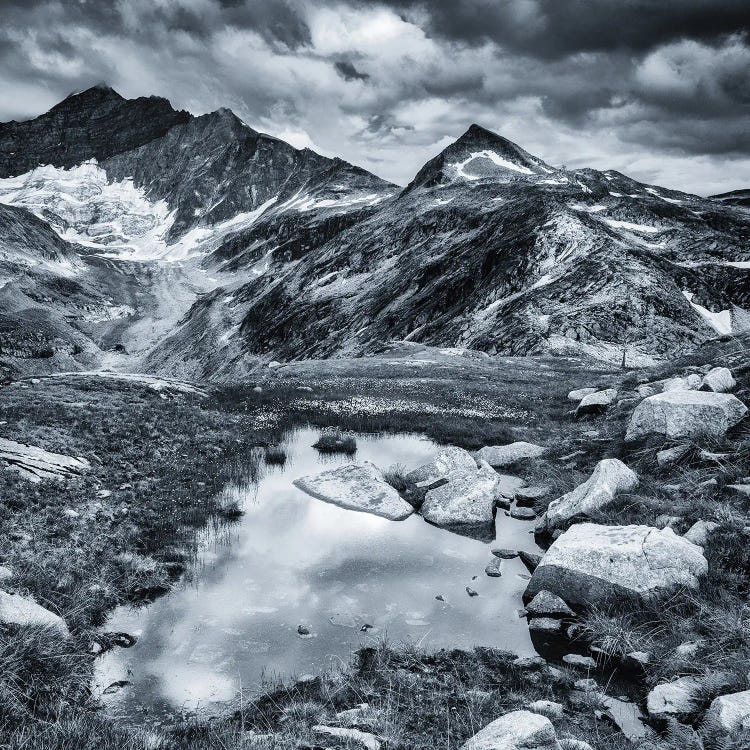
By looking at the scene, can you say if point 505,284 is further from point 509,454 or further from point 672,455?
point 672,455

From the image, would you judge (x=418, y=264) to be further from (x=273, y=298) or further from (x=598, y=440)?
(x=598, y=440)

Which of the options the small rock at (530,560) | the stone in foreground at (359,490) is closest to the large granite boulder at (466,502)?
the stone in foreground at (359,490)

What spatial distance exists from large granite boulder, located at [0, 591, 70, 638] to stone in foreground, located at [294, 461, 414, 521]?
729 cm

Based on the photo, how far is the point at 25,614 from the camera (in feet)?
21.5

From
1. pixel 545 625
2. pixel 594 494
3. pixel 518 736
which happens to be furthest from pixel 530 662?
pixel 594 494

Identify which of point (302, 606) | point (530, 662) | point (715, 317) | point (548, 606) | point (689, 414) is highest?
point (715, 317)

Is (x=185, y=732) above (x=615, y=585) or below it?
below

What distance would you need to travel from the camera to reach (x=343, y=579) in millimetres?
9875

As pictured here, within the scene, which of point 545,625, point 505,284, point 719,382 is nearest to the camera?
point 545,625

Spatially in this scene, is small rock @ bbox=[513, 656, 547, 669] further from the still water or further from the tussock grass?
the tussock grass

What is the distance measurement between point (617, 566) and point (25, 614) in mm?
8133

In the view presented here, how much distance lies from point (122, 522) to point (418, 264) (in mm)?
106791

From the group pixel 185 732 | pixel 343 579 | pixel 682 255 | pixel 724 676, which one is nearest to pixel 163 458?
pixel 343 579

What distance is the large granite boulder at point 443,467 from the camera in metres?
14.6
